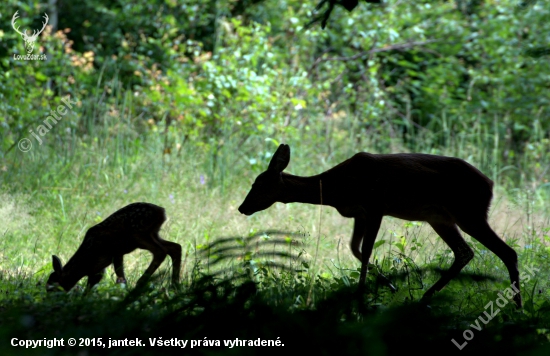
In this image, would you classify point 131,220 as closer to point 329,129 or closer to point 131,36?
point 329,129

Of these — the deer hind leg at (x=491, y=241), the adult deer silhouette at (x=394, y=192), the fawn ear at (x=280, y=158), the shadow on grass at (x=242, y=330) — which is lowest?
the shadow on grass at (x=242, y=330)

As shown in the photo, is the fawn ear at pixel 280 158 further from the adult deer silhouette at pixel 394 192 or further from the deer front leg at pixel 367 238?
the deer front leg at pixel 367 238

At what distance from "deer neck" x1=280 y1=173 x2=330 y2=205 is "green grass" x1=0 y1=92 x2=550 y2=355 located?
24cm

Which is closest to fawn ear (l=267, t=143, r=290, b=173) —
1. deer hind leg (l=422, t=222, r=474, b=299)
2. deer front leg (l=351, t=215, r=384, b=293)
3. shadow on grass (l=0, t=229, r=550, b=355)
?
deer front leg (l=351, t=215, r=384, b=293)

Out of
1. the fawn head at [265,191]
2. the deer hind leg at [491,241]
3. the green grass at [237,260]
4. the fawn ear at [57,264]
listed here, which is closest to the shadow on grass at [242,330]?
the green grass at [237,260]

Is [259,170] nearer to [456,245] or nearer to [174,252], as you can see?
[456,245]

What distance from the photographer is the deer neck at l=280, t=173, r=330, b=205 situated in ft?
17.0

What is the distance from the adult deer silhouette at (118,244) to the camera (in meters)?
4.85

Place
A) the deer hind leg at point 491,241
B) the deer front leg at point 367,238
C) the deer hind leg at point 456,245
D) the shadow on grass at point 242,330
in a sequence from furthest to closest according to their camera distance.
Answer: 1. the deer hind leg at point 456,245
2. the deer hind leg at point 491,241
3. the deer front leg at point 367,238
4. the shadow on grass at point 242,330

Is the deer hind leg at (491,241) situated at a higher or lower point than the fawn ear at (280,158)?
lower

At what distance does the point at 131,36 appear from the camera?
15219mm

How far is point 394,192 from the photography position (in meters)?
5.18

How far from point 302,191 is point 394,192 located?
63cm

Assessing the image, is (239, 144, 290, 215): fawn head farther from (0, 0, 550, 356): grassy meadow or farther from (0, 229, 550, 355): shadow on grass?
(0, 229, 550, 355): shadow on grass
